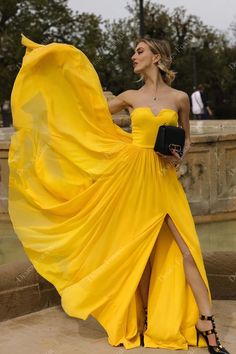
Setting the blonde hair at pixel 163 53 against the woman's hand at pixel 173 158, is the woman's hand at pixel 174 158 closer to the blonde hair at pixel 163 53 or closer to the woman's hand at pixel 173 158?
the woman's hand at pixel 173 158

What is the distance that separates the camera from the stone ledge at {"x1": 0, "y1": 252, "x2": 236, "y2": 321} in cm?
450

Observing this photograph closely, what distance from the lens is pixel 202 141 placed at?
859 cm

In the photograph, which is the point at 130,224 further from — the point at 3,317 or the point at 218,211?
the point at 218,211

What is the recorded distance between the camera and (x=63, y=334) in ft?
13.8

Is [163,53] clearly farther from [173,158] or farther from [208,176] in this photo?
[208,176]

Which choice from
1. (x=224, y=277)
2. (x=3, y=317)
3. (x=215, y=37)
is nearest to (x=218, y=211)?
(x=224, y=277)

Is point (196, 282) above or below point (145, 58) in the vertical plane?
below

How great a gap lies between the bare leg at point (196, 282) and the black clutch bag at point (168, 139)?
477mm

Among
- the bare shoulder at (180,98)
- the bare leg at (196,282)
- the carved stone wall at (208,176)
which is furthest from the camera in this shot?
the carved stone wall at (208,176)

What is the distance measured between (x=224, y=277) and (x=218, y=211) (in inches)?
159

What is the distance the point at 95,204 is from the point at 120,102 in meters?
0.73

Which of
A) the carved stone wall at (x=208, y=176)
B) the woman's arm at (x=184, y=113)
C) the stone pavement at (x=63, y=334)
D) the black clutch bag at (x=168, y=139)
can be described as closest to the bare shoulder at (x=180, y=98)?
the woman's arm at (x=184, y=113)

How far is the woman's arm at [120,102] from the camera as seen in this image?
3990 millimetres

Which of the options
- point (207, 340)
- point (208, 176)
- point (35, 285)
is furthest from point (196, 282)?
point (208, 176)
